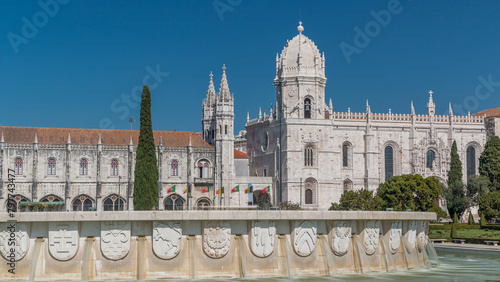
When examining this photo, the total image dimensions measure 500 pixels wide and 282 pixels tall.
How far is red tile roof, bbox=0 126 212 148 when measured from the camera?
70.2 metres

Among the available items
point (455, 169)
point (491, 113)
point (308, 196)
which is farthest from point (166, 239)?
point (491, 113)

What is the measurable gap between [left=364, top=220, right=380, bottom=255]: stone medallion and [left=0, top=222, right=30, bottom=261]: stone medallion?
1112cm

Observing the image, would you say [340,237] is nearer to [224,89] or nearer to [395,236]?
[395,236]

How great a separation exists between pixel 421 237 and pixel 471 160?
60.3 m

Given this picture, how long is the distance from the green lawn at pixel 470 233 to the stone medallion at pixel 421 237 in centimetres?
2519

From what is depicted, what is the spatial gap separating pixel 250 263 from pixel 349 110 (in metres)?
58.8

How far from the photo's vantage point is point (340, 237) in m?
23.4

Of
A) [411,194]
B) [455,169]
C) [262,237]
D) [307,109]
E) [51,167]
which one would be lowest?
[262,237]

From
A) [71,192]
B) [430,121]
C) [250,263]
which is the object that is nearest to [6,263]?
[250,263]

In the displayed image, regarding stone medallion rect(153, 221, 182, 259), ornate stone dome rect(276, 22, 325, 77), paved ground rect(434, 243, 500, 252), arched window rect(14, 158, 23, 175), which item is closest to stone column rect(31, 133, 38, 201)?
arched window rect(14, 158, 23, 175)

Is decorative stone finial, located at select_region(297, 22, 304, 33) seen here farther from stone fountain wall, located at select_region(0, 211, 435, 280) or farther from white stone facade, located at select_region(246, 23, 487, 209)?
stone fountain wall, located at select_region(0, 211, 435, 280)

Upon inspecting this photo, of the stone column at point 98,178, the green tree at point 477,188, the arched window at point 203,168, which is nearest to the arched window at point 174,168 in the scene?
the arched window at point 203,168

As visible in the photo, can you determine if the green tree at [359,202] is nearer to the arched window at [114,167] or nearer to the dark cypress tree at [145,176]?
the dark cypress tree at [145,176]

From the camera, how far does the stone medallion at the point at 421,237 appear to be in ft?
86.6
